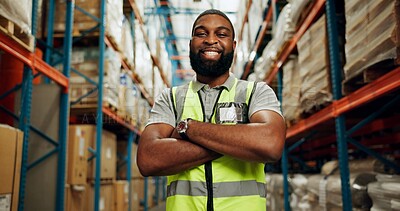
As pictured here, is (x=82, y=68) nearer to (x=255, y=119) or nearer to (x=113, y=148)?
(x=113, y=148)

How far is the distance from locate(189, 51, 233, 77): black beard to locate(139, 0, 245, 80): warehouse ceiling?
28.9 feet

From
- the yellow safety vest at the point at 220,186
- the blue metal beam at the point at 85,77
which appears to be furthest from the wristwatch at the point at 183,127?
the blue metal beam at the point at 85,77

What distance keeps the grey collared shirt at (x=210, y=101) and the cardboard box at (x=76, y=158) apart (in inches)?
142

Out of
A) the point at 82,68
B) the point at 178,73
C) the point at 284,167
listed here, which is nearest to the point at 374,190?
the point at 284,167

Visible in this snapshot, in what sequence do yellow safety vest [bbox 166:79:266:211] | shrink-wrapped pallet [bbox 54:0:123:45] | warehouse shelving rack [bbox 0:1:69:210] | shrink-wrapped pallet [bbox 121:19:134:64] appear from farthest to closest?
shrink-wrapped pallet [bbox 121:19:134:64]
shrink-wrapped pallet [bbox 54:0:123:45]
warehouse shelving rack [bbox 0:1:69:210]
yellow safety vest [bbox 166:79:266:211]

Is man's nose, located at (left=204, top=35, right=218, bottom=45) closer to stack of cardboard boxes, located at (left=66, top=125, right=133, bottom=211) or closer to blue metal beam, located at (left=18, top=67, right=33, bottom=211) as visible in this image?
blue metal beam, located at (left=18, top=67, right=33, bottom=211)

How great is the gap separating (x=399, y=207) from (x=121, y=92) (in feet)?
17.9

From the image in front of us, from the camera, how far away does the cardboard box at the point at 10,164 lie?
124 inches

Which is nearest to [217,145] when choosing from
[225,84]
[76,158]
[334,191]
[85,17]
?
[225,84]

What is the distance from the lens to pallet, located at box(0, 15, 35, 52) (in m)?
3.21

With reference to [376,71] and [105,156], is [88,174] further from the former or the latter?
[376,71]

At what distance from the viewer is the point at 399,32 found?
2854mm

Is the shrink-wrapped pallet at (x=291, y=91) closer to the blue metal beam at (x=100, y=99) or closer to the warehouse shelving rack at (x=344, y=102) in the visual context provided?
the warehouse shelving rack at (x=344, y=102)

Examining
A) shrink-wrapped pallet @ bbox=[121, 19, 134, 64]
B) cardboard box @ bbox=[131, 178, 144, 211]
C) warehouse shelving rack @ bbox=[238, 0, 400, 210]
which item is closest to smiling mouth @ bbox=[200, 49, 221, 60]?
warehouse shelving rack @ bbox=[238, 0, 400, 210]
